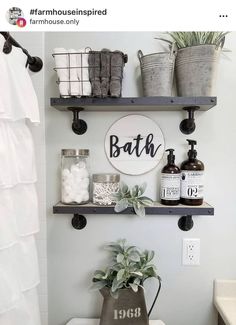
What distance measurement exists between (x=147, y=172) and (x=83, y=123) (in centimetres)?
35

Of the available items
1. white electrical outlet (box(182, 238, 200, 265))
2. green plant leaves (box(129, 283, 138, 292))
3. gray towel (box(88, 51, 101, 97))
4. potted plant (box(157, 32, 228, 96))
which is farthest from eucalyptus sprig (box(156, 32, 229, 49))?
green plant leaves (box(129, 283, 138, 292))

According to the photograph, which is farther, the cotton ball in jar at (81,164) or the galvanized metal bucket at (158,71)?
the cotton ball in jar at (81,164)

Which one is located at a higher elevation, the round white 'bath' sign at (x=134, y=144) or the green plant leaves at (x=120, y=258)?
the round white 'bath' sign at (x=134, y=144)

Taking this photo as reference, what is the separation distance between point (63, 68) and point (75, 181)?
43 centimetres

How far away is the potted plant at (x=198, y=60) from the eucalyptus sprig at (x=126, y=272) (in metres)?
0.67

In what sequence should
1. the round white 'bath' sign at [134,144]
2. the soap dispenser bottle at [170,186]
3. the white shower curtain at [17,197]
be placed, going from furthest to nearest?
the round white 'bath' sign at [134,144], the soap dispenser bottle at [170,186], the white shower curtain at [17,197]

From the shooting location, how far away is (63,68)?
1030 millimetres

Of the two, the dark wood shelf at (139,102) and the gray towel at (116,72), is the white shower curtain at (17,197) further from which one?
the gray towel at (116,72)

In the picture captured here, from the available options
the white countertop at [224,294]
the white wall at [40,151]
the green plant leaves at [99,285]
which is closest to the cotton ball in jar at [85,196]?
the white wall at [40,151]

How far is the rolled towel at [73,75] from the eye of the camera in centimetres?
102

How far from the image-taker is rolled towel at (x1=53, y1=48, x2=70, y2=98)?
3.37 feet

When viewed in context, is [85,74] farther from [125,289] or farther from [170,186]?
[125,289]

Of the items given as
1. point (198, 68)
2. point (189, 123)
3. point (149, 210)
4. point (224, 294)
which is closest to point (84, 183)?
point (149, 210)

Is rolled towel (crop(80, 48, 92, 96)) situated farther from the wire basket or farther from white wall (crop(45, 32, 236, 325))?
white wall (crop(45, 32, 236, 325))
